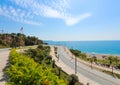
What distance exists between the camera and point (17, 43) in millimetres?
79562

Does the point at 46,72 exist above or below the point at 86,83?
above

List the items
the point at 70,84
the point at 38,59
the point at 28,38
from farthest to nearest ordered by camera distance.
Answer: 1. the point at 28,38
2. the point at 38,59
3. the point at 70,84

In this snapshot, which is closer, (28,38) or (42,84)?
(42,84)

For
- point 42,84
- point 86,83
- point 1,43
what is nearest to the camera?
point 42,84

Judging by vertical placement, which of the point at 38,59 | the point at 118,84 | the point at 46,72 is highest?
the point at 46,72

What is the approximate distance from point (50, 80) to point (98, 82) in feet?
87.3

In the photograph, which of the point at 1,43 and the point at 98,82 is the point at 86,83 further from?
the point at 1,43

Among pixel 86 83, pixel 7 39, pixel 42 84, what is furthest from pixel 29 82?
pixel 7 39

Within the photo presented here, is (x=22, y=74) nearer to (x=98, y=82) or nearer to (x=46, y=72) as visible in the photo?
(x=46, y=72)

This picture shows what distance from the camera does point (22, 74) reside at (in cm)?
1444

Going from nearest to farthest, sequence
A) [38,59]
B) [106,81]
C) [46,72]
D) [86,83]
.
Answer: [46,72]
[86,83]
[106,81]
[38,59]

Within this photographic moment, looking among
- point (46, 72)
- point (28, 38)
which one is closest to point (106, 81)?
point (46, 72)

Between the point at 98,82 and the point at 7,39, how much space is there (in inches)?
2281

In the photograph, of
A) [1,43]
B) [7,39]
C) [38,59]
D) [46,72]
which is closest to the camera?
[46,72]
